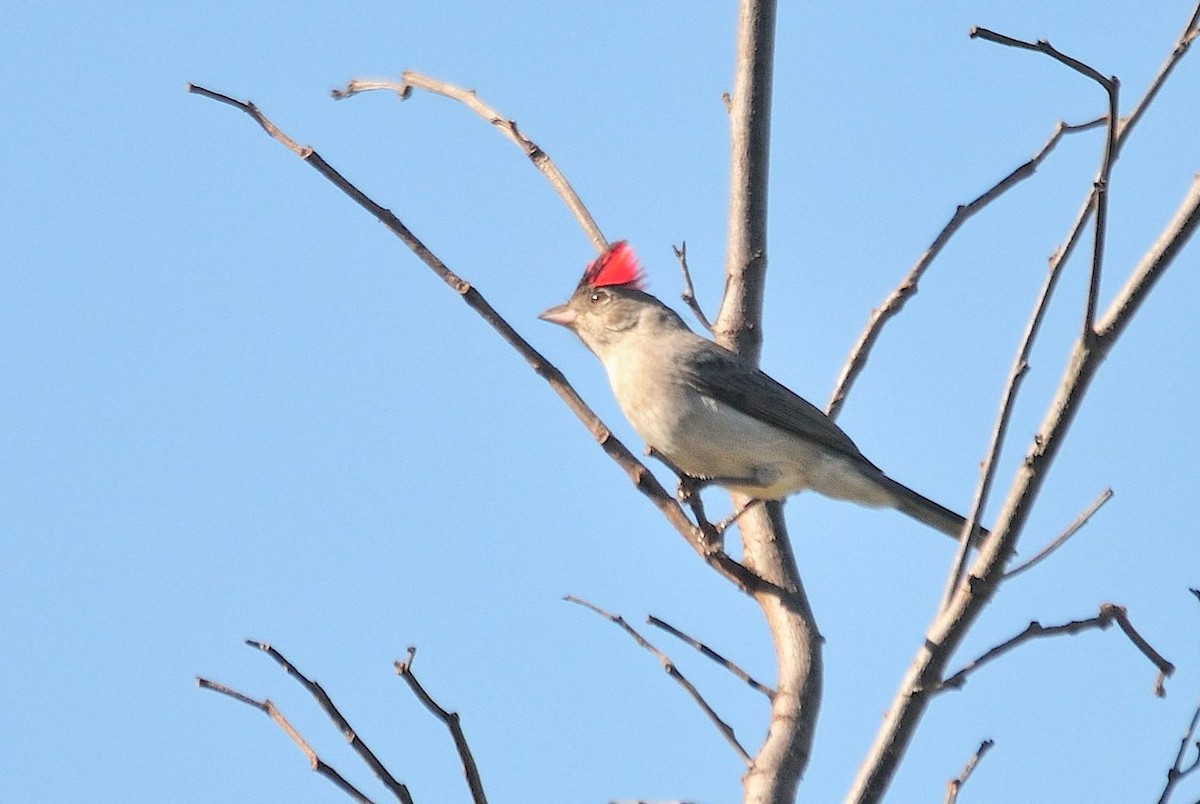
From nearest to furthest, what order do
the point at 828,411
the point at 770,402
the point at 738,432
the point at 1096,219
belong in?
the point at 1096,219 → the point at 828,411 → the point at 738,432 → the point at 770,402

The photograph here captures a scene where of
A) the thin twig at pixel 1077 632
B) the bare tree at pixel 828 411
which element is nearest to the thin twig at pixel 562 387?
the bare tree at pixel 828 411

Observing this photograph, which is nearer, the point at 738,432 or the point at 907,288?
the point at 907,288

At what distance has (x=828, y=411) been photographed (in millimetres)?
5223

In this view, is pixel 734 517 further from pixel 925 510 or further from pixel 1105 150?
pixel 1105 150

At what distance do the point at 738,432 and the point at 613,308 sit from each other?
4.11ft

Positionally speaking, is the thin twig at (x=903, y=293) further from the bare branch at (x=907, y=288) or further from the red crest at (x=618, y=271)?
the red crest at (x=618, y=271)

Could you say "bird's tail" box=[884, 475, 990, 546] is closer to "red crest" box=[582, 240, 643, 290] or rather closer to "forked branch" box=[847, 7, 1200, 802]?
"red crest" box=[582, 240, 643, 290]

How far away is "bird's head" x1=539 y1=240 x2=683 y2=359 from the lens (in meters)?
7.24

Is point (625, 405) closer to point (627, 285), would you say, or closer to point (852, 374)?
point (627, 285)

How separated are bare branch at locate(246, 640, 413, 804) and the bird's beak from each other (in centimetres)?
454

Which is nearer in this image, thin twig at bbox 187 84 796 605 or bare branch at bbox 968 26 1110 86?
bare branch at bbox 968 26 1110 86

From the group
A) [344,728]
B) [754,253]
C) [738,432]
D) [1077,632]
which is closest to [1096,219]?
[1077,632]

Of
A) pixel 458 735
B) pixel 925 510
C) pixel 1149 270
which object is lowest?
pixel 458 735

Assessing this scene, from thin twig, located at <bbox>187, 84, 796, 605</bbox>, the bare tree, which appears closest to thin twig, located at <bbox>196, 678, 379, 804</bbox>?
the bare tree
